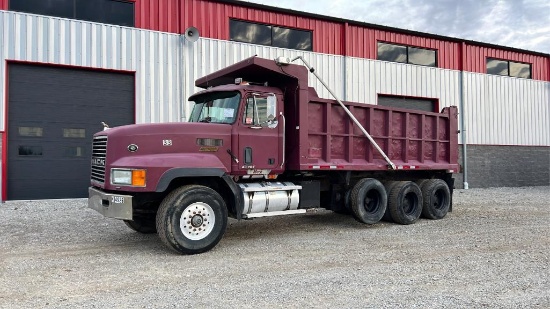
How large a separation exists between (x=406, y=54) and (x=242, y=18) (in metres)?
8.16

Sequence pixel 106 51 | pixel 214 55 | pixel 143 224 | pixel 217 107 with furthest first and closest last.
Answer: pixel 214 55 → pixel 106 51 → pixel 143 224 → pixel 217 107

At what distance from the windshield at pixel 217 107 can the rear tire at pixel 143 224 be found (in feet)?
6.89

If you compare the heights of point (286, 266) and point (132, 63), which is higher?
point (132, 63)

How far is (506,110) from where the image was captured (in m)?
20.5

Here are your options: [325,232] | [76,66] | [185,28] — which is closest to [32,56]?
→ [76,66]

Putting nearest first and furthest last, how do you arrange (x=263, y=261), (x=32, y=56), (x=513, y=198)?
(x=263, y=261)
(x=32, y=56)
(x=513, y=198)

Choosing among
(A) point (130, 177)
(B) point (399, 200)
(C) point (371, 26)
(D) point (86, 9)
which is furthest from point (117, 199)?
(C) point (371, 26)

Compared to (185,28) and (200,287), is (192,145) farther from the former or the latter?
(185,28)

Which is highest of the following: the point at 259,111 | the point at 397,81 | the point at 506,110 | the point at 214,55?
the point at 214,55

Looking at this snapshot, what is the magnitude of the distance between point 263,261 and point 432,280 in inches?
90.8

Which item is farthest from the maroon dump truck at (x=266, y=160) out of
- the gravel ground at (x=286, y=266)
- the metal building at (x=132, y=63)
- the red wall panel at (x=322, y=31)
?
the red wall panel at (x=322, y=31)

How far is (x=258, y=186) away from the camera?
726cm

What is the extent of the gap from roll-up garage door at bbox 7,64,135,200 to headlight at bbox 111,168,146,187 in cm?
790

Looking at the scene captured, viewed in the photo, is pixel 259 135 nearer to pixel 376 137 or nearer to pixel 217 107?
pixel 217 107
